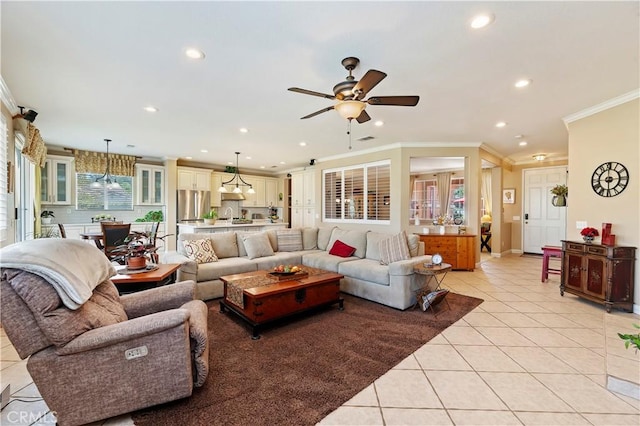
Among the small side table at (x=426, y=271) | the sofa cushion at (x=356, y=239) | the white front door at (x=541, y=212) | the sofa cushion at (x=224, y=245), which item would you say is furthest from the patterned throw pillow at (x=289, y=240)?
the white front door at (x=541, y=212)

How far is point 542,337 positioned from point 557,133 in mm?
4038

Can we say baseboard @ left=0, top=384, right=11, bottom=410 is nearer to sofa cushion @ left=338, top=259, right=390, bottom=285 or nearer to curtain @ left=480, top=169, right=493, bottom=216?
sofa cushion @ left=338, top=259, right=390, bottom=285

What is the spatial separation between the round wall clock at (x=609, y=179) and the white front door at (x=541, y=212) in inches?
172

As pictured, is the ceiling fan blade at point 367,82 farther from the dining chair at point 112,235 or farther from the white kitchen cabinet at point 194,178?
the white kitchen cabinet at point 194,178

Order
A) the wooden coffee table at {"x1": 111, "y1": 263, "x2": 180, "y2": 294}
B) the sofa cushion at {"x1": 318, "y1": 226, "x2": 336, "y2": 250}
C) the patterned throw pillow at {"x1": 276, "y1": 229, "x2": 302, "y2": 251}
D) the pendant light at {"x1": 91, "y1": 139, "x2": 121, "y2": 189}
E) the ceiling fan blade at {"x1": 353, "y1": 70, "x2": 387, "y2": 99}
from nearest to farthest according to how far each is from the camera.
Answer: the ceiling fan blade at {"x1": 353, "y1": 70, "x2": 387, "y2": 99} < the wooden coffee table at {"x1": 111, "y1": 263, "x2": 180, "y2": 294} < the patterned throw pillow at {"x1": 276, "y1": 229, "x2": 302, "y2": 251} < the sofa cushion at {"x1": 318, "y1": 226, "x2": 336, "y2": 250} < the pendant light at {"x1": 91, "y1": 139, "x2": 121, "y2": 189}

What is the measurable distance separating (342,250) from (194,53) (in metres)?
3.45

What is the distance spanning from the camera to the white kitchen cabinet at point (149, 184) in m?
7.26

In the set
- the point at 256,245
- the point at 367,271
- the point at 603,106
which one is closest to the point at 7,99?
the point at 256,245

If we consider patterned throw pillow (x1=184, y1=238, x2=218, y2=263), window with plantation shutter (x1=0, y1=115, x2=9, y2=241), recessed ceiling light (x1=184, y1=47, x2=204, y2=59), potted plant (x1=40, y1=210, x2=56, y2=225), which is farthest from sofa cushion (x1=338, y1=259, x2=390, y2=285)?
potted plant (x1=40, y1=210, x2=56, y2=225)

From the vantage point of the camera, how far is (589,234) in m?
3.79

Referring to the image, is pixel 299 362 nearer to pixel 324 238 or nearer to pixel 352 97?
pixel 352 97

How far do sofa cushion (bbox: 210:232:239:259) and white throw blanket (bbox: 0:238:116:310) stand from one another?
2.77 metres

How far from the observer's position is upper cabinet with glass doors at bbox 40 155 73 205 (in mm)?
6051

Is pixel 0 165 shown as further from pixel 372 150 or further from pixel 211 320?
pixel 372 150
